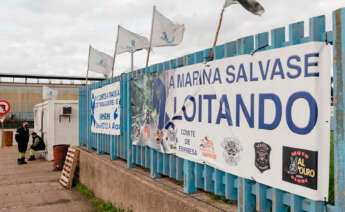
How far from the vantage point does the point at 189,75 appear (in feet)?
13.9

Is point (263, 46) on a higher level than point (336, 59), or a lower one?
higher

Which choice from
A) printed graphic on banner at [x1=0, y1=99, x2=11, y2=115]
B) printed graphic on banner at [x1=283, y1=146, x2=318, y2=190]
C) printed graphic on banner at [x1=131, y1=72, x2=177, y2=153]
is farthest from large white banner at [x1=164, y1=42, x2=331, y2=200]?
printed graphic on banner at [x1=0, y1=99, x2=11, y2=115]

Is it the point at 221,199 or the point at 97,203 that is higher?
the point at 221,199

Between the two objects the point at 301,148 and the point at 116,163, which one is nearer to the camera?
the point at 301,148

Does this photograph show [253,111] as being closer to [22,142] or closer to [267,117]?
[267,117]

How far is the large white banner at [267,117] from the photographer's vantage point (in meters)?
2.50

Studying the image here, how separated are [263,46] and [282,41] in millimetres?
188

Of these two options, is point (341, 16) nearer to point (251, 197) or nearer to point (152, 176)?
point (251, 197)

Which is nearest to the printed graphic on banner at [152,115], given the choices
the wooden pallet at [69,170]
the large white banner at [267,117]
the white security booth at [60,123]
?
the large white banner at [267,117]

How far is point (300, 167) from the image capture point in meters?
2.63

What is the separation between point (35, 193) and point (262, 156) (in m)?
6.85

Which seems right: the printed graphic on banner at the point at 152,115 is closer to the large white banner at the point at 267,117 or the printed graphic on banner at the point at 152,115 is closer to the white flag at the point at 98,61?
the large white banner at the point at 267,117

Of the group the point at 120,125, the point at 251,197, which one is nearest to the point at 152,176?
the point at 120,125

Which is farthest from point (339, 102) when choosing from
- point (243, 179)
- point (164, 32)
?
point (164, 32)
